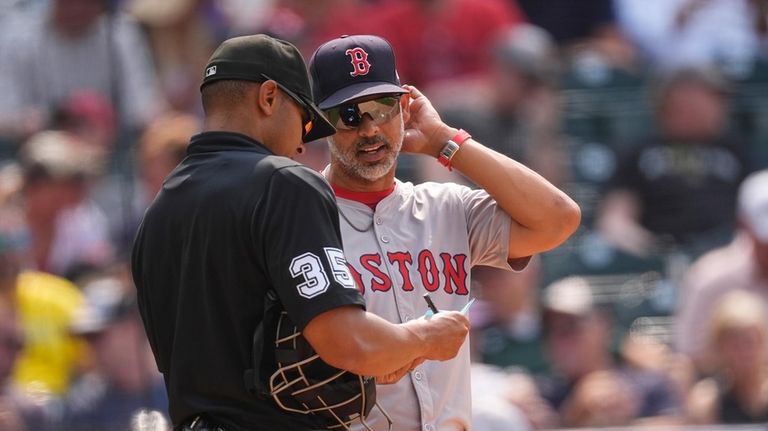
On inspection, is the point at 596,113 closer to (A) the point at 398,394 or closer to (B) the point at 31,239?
(B) the point at 31,239

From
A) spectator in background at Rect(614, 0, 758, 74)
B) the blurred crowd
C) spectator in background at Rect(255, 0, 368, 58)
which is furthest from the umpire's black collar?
spectator in background at Rect(614, 0, 758, 74)

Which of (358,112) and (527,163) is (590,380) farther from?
(358,112)

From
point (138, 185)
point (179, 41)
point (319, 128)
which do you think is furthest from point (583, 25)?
point (319, 128)

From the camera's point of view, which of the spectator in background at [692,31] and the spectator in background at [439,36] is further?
the spectator in background at [692,31]

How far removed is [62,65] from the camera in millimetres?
6414

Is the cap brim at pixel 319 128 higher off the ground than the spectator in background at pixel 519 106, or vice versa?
the cap brim at pixel 319 128

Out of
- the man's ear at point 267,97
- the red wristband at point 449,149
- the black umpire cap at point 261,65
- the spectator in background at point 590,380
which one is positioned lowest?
the spectator in background at point 590,380

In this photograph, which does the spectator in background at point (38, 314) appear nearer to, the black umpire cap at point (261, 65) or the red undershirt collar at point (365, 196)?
the red undershirt collar at point (365, 196)

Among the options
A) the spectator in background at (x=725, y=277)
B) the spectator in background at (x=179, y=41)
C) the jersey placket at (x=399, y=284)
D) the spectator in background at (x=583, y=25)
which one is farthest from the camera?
the spectator in background at (x=583, y=25)

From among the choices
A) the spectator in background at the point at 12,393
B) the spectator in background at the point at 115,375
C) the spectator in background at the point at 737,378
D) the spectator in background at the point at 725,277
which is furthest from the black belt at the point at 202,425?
the spectator in background at the point at 725,277

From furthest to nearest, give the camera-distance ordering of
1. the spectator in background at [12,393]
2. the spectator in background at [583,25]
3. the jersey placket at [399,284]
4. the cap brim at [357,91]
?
the spectator in background at [583,25], the spectator in background at [12,393], the cap brim at [357,91], the jersey placket at [399,284]

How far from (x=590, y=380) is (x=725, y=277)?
2.86 feet

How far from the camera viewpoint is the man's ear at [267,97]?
3.02 meters

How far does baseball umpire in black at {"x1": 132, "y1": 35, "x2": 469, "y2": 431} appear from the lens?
2805mm
